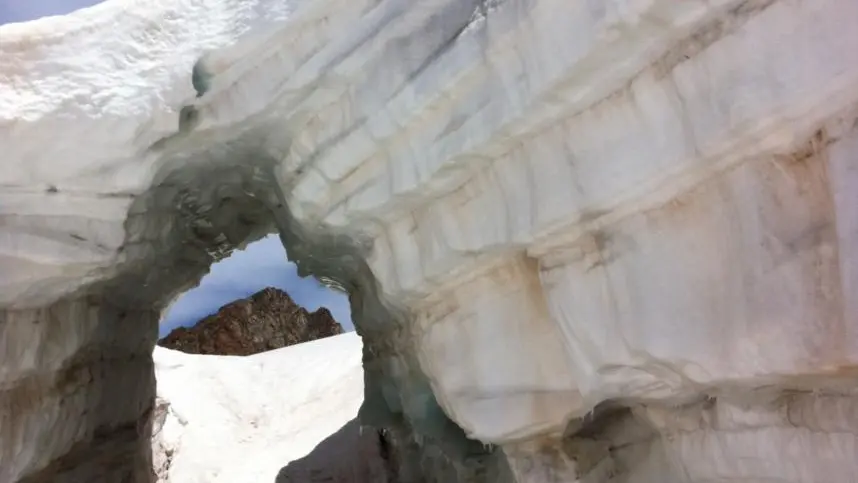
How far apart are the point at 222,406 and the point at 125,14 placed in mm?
4042

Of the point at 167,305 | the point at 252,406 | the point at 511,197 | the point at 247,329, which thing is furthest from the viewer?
the point at 247,329

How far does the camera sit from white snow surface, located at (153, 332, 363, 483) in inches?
175

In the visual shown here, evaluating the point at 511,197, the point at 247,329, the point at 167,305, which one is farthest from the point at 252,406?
the point at 511,197

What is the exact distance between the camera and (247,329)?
739 centimetres

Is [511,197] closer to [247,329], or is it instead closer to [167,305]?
[167,305]

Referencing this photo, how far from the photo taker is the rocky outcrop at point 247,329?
7247 millimetres

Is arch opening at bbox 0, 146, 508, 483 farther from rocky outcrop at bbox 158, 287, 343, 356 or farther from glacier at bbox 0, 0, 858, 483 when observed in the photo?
rocky outcrop at bbox 158, 287, 343, 356

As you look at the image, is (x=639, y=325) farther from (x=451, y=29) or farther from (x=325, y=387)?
(x=325, y=387)

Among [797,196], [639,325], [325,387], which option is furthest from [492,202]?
[325,387]

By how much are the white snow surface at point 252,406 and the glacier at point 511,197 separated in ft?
7.34

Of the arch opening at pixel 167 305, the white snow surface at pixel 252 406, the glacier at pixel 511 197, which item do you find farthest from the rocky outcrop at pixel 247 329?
the glacier at pixel 511 197

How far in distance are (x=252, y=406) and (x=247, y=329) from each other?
2077 mm

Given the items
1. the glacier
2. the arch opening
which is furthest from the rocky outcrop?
the glacier

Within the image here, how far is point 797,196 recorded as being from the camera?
3.10 ft
